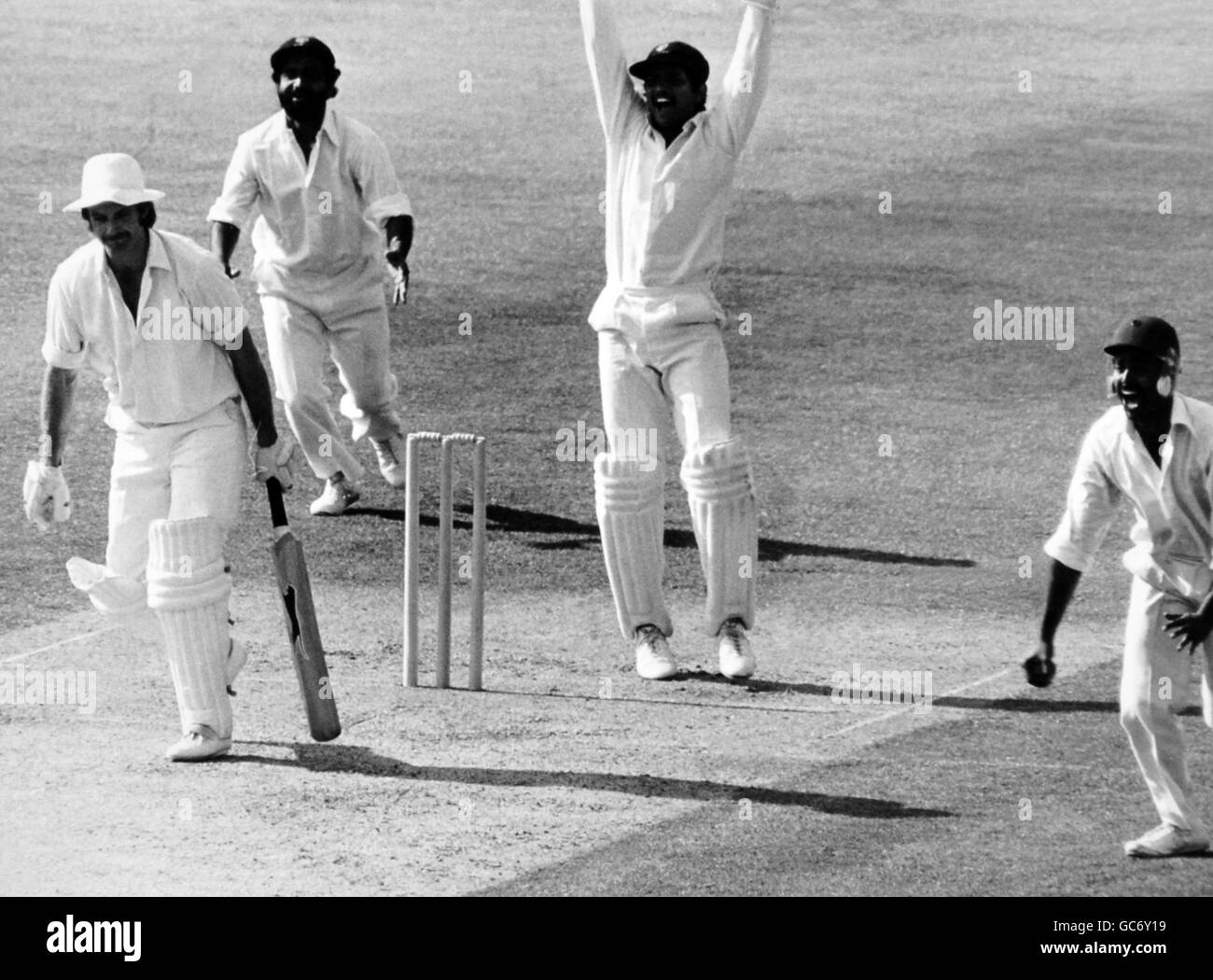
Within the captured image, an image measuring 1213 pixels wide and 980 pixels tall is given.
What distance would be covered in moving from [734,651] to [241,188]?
373cm

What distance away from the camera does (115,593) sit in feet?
28.3

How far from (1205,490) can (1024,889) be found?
131cm

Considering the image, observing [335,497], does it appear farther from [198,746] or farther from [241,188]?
[198,746]

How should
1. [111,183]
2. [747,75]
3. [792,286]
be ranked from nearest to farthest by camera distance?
[111,183] → [747,75] → [792,286]

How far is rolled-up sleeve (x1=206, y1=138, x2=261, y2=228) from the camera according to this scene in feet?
38.9

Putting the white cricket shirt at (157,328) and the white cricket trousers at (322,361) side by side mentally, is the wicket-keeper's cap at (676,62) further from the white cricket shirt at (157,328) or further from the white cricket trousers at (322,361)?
the white cricket trousers at (322,361)

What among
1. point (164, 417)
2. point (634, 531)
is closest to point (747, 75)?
point (634, 531)

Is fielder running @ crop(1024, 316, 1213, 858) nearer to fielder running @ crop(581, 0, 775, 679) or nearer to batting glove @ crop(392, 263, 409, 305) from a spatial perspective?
fielder running @ crop(581, 0, 775, 679)

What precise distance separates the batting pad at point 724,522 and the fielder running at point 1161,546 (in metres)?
2.37

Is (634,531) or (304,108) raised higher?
(304,108)

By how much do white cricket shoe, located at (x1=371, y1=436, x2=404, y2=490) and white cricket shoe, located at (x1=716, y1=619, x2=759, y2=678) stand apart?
3.35 m

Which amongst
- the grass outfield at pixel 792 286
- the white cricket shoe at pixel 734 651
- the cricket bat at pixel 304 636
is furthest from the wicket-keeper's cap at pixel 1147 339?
the cricket bat at pixel 304 636

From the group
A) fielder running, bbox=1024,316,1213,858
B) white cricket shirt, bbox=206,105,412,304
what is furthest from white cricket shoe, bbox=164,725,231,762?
white cricket shirt, bbox=206,105,412,304

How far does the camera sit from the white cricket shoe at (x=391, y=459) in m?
12.9
